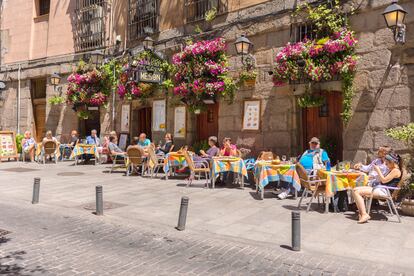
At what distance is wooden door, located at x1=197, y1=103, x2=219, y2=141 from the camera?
39.7 feet

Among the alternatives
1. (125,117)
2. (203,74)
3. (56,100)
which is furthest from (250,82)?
(56,100)

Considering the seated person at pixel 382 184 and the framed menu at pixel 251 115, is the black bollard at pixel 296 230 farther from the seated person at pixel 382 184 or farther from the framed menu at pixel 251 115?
the framed menu at pixel 251 115

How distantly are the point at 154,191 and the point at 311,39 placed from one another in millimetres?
5566

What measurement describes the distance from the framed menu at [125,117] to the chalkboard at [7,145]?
4.68 meters

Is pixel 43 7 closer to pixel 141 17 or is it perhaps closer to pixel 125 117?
pixel 141 17

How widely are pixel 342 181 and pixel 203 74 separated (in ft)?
19.9

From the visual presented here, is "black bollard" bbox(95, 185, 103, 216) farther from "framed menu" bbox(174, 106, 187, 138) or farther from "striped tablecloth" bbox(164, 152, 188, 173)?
"framed menu" bbox(174, 106, 187, 138)

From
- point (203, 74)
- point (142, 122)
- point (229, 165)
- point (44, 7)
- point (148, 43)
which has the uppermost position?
point (44, 7)

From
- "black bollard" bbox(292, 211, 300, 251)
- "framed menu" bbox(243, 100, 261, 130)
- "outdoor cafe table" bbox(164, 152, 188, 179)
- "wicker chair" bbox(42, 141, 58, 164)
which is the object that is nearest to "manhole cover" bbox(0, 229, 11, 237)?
"black bollard" bbox(292, 211, 300, 251)

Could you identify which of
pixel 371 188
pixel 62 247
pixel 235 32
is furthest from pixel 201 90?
pixel 62 247

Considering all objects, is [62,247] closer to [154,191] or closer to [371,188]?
[154,191]

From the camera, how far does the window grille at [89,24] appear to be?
50.1ft

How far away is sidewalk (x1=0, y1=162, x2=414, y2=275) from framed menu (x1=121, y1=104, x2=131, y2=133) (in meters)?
4.45

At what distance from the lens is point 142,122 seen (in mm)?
14352
